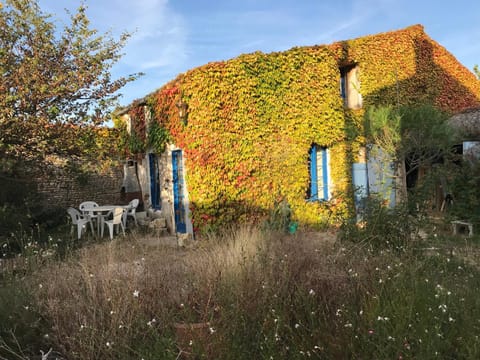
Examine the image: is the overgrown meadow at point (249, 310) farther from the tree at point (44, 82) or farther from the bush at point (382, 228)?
the tree at point (44, 82)

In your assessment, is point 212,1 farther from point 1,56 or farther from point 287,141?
point 1,56

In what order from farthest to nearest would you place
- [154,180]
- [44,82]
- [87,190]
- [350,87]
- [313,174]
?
1. [87,190]
2. [154,180]
3. [350,87]
4. [313,174]
5. [44,82]

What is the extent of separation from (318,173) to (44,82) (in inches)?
269

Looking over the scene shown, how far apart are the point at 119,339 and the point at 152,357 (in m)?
0.37

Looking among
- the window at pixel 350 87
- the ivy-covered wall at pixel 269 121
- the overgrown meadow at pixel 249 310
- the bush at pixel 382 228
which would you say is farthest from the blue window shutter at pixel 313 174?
the overgrown meadow at pixel 249 310

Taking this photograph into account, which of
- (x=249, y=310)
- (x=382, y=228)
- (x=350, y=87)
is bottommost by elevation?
(x=249, y=310)

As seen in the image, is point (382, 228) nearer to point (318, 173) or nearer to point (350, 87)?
point (318, 173)

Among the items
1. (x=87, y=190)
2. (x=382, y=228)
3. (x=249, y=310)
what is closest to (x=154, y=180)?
(x=87, y=190)

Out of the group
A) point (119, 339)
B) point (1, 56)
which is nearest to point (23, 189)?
point (1, 56)

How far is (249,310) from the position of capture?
9.39 ft

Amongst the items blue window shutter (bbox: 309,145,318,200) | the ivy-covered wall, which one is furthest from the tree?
blue window shutter (bbox: 309,145,318,200)

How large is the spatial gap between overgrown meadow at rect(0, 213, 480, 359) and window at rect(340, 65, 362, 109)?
282 inches

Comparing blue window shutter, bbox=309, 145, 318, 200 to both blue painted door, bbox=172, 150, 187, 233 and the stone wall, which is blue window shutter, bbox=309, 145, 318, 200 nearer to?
blue painted door, bbox=172, 150, 187, 233

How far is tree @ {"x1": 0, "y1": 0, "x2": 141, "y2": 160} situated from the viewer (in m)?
6.61
